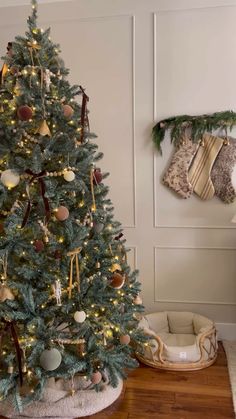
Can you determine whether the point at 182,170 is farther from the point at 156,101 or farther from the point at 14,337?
the point at 14,337

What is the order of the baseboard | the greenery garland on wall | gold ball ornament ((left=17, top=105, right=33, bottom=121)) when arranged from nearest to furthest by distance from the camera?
gold ball ornament ((left=17, top=105, right=33, bottom=121))
the greenery garland on wall
the baseboard

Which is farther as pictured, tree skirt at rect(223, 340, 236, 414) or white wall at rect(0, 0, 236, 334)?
white wall at rect(0, 0, 236, 334)

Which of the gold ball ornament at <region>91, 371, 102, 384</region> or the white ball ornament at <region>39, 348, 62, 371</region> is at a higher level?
the white ball ornament at <region>39, 348, 62, 371</region>

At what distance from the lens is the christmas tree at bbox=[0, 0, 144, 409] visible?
186 centimetres

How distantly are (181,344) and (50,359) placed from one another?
1214mm

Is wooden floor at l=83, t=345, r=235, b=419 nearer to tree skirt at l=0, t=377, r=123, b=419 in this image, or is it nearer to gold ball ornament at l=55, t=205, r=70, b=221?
tree skirt at l=0, t=377, r=123, b=419

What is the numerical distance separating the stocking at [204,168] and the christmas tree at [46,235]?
1077 millimetres

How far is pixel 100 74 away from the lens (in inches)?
116

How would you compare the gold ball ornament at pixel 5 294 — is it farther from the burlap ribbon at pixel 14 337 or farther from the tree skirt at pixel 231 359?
the tree skirt at pixel 231 359

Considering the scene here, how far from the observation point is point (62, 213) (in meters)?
→ 1.84

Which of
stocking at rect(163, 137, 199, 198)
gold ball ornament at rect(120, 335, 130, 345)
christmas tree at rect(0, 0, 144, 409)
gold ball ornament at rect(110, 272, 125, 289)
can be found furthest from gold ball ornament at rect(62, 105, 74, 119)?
gold ball ornament at rect(120, 335, 130, 345)

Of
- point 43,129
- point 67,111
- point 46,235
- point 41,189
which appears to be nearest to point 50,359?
point 46,235

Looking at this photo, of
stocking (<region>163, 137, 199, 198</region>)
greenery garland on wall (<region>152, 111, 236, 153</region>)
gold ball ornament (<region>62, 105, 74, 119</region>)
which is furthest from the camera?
stocking (<region>163, 137, 199, 198</region>)

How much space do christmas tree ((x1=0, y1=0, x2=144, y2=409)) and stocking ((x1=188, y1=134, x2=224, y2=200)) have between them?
108cm
